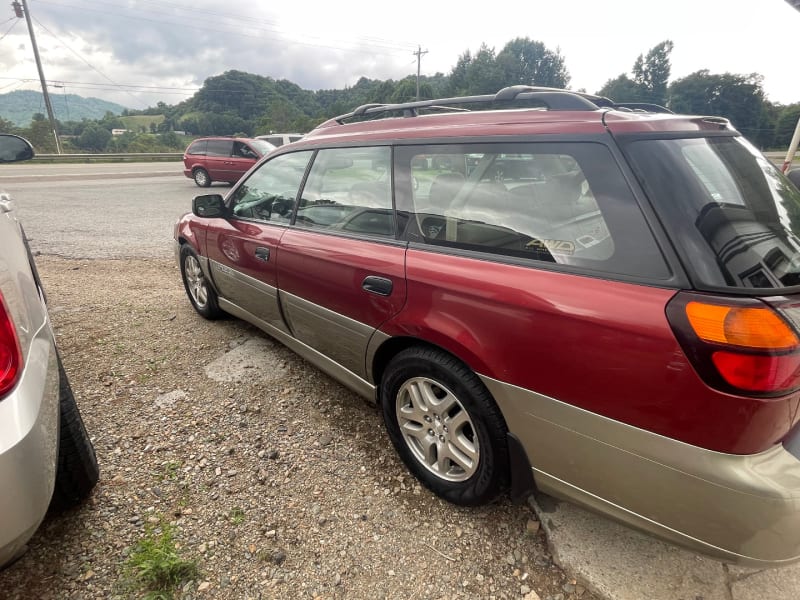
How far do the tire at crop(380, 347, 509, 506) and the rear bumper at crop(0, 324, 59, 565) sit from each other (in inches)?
50.7

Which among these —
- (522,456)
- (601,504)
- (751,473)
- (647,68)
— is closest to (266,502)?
(522,456)

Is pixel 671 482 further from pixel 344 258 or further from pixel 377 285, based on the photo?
pixel 344 258

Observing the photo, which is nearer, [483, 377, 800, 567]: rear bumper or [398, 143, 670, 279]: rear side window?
[483, 377, 800, 567]: rear bumper

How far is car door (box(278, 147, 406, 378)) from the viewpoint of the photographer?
2061 millimetres

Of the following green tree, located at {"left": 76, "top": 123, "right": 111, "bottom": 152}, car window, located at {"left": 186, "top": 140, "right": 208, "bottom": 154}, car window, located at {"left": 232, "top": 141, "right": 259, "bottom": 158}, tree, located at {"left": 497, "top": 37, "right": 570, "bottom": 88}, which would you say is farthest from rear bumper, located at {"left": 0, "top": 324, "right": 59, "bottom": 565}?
tree, located at {"left": 497, "top": 37, "right": 570, "bottom": 88}

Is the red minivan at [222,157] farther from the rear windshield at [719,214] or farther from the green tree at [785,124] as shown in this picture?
the green tree at [785,124]

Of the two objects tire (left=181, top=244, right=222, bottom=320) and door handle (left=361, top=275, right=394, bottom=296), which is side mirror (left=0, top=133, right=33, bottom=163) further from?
door handle (left=361, top=275, right=394, bottom=296)

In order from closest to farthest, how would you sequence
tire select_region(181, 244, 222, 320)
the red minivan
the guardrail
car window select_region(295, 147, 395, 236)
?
1. car window select_region(295, 147, 395, 236)
2. tire select_region(181, 244, 222, 320)
3. the red minivan
4. the guardrail

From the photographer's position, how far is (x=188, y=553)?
1.81 m

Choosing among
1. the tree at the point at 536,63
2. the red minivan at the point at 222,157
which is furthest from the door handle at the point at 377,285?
the tree at the point at 536,63

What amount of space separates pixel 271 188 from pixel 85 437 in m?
1.82

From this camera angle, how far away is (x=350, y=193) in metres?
2.43

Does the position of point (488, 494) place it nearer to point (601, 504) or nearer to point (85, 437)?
point (601, 504)

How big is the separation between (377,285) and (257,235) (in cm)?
127
